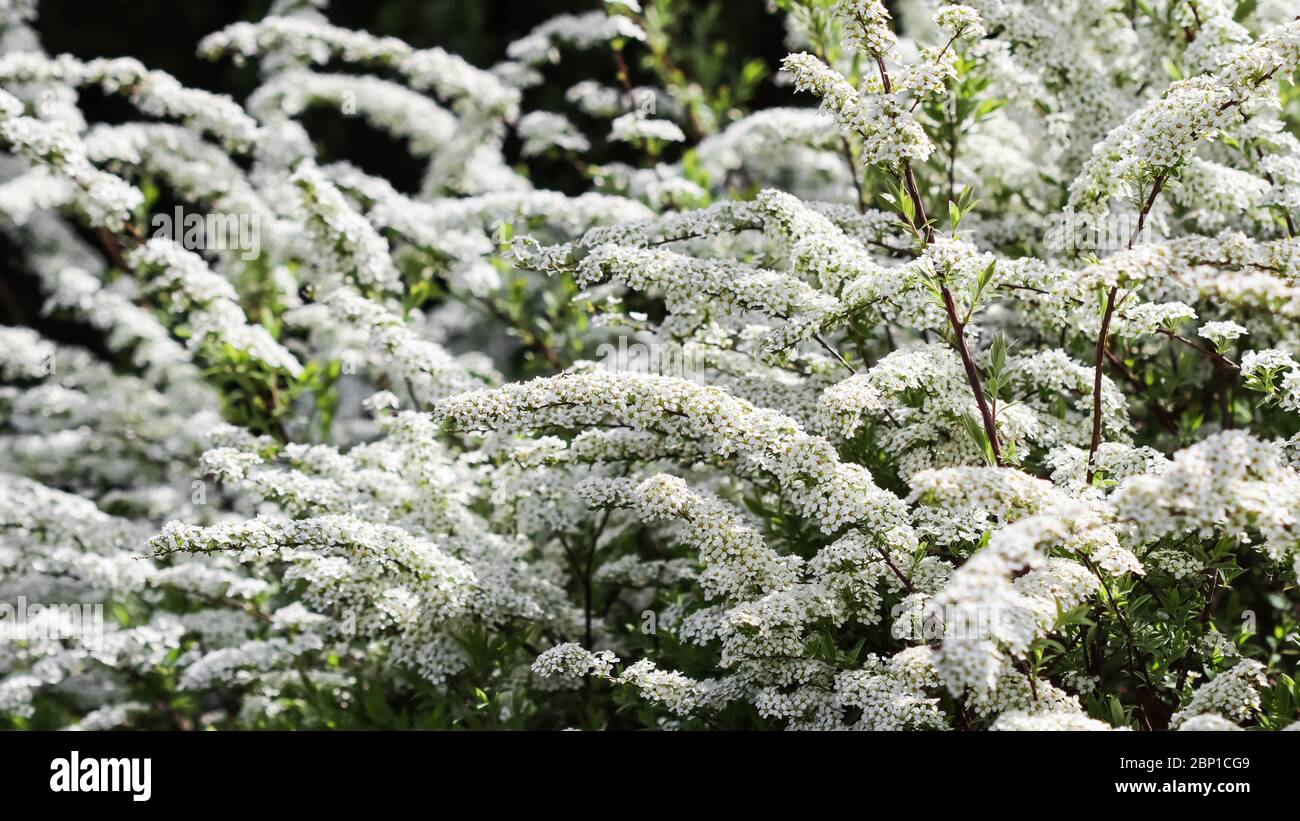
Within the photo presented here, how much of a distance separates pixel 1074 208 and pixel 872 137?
36.0 inches

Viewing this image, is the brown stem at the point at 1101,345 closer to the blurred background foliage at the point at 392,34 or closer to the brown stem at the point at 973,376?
the brown stem at the point at 973,376

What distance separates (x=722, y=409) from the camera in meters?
2.88

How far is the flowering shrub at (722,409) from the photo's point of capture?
9.02 feet

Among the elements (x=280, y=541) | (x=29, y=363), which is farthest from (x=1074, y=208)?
(x=29, y=363)

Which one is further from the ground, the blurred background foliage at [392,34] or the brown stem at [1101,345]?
the blurred background foliage at [392,34]

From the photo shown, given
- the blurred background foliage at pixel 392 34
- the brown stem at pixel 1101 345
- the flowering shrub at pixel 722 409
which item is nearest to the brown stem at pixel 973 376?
the flowering shrub at pixel 722 409

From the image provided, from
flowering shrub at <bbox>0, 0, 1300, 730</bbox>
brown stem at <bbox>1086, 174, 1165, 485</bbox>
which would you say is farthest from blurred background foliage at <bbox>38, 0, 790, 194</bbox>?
brown stem at <bbox>1086, 174, 1165, 485</bbox>

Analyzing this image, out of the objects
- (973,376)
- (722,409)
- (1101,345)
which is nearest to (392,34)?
(722,409)

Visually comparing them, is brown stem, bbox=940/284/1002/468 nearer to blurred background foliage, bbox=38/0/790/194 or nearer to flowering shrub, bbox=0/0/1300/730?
flowering shrub, bbox=0/0/1300/730

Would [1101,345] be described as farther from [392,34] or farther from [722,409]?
[392,34]

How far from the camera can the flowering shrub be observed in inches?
108

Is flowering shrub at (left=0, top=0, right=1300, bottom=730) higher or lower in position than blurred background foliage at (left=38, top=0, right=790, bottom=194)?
lower
